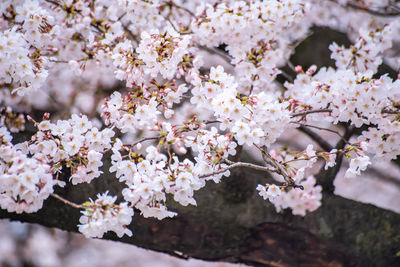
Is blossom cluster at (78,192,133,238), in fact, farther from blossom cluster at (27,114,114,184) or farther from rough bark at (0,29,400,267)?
rough bark at (0,29,400,267)

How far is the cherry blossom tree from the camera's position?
189 centimetres

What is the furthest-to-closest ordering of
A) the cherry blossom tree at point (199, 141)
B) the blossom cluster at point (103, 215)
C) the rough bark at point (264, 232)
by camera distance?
the rough bark at point (264, 232) < the cherry blossom tree at point (199, 141) < the blossom cluster at point (103, 215)

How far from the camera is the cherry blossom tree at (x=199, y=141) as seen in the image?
189 centimetres

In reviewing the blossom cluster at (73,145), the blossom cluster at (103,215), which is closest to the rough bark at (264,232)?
the blossom cluster at (73,145)

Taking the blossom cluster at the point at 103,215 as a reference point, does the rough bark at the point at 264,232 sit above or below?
below

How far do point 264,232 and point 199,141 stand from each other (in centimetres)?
95

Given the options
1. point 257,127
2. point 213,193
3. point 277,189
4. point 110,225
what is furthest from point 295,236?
point 110,225

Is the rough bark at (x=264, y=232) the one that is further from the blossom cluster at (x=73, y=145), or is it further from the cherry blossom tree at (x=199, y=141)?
the blossom cluster at (x=73, y=145)

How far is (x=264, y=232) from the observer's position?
103 inches

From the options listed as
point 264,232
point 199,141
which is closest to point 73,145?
point 199,141

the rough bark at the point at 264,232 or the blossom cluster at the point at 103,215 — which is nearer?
the blossom cluster at the point at 103,215

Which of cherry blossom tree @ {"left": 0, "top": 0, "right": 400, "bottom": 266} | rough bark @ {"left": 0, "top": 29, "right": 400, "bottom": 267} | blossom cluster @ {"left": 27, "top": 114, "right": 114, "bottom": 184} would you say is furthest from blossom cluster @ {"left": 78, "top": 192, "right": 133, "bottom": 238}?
rough bark @ {"left": 0, "top": 29, "right": 400, "bottom": 267}

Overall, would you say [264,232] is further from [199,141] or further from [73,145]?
[73,145]

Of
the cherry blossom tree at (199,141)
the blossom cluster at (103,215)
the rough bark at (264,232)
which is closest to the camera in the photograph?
the blossom cluster at (103,215)
